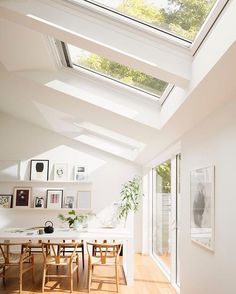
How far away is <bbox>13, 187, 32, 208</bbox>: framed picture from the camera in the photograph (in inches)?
393

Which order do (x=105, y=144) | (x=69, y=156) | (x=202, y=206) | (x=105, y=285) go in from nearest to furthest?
(x=202, y=206) < (x=105, y=285) < (x=105, y=144) < (x=69, y=156)

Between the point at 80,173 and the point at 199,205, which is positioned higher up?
the point at 80,173

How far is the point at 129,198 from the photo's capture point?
9484 millimetres

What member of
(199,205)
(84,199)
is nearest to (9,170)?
(84,199)

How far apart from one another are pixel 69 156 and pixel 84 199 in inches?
43.2

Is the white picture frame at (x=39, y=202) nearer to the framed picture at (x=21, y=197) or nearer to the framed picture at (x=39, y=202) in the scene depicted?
the framed picture at (x=39, y=202)

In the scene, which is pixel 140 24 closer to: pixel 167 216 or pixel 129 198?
pixel 167 216

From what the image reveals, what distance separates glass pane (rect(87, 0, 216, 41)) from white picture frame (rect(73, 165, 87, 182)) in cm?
712

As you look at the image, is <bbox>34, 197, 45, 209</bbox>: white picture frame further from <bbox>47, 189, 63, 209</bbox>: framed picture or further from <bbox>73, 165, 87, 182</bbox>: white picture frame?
<bbox>73, 165, 87, 182</bbox>: white picture frame

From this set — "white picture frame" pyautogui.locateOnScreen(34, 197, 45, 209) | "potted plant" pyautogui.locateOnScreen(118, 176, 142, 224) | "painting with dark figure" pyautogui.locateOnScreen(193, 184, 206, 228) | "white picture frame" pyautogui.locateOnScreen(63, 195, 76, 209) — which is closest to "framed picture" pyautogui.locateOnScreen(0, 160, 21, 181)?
"white picture frame" pyautogui.locateOnScreen(34, 197, 45, 209)

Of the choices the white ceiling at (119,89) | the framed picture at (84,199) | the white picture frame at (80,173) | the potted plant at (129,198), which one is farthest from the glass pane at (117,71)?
the framed picture at (84,199)

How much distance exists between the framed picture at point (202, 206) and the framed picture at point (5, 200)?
20.4 ft

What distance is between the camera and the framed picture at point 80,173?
10.1 m

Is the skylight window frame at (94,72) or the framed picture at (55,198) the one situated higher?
the skylight window frame at (94,72)
